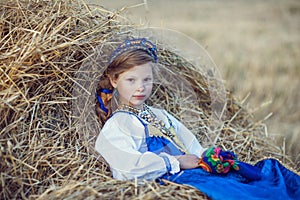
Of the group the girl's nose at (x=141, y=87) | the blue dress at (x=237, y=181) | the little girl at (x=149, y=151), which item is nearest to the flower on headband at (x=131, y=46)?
the little girl at (x=149, y=151)

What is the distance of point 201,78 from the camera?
13.9 feet

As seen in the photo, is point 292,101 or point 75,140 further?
point 292,101

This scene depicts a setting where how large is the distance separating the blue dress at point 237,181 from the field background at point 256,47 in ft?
3.17

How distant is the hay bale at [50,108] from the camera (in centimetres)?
292

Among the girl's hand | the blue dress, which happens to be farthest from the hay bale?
the girl's hand

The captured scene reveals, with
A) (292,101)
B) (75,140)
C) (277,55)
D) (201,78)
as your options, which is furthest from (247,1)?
(75,140)

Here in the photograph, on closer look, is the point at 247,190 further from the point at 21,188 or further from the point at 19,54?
the point at 19,54

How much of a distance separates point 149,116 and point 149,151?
0.80 ft

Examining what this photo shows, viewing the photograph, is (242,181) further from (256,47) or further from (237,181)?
(256,47)

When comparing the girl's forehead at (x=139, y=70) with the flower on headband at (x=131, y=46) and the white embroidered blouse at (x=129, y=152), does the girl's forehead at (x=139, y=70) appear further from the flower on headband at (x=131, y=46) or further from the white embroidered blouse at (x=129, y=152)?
the white embroidered blouse at (x=129, y=152)

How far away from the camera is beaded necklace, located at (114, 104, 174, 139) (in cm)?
324

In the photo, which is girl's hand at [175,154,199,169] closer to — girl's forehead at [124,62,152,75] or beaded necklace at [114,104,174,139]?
beaded necklace at [114,104,174,139]

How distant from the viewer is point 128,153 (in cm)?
302

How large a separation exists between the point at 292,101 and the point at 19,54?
3.60 metres
